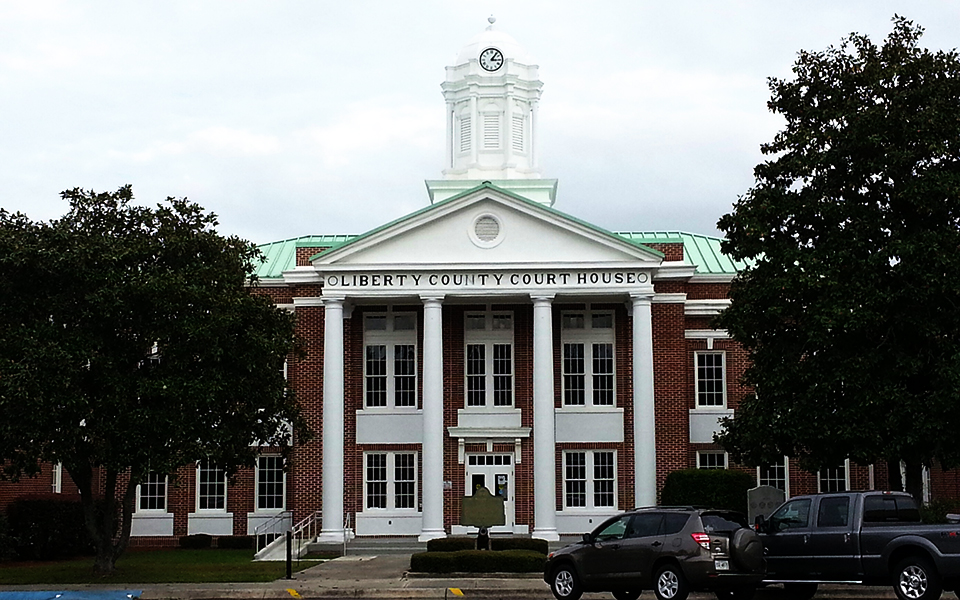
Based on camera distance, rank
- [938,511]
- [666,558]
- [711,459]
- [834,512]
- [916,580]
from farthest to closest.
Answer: [711,459]
[938,511]
[834,512]
[666,558]
[916,580]

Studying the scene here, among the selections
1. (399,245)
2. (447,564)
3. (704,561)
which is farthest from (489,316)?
(704,561)

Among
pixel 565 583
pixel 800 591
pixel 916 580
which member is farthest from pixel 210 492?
pixel 916 580

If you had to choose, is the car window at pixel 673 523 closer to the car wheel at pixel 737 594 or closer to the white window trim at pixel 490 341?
the car wheel at pixel 737 594

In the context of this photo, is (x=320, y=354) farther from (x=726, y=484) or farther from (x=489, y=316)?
(x=726, y=484)

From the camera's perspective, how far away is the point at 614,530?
72.7ft

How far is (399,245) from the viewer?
39.6 m

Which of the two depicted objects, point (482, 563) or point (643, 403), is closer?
point (482, 563)

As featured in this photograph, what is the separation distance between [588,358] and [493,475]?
4794mm

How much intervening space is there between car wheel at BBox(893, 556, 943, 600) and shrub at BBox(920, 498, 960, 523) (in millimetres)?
6777

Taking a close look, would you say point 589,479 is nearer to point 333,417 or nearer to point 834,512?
point 333,417

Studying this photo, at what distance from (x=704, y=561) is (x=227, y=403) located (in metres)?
11.9

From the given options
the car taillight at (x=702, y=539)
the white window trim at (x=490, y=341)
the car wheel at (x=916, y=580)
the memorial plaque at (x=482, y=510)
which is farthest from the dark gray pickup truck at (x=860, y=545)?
the white window trim at (x=490, y=341)

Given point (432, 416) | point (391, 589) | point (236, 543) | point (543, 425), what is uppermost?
point (432, 416)

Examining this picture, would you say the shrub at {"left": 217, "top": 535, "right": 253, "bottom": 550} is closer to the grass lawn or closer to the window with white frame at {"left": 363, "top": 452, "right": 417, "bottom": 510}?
the grass lawn
